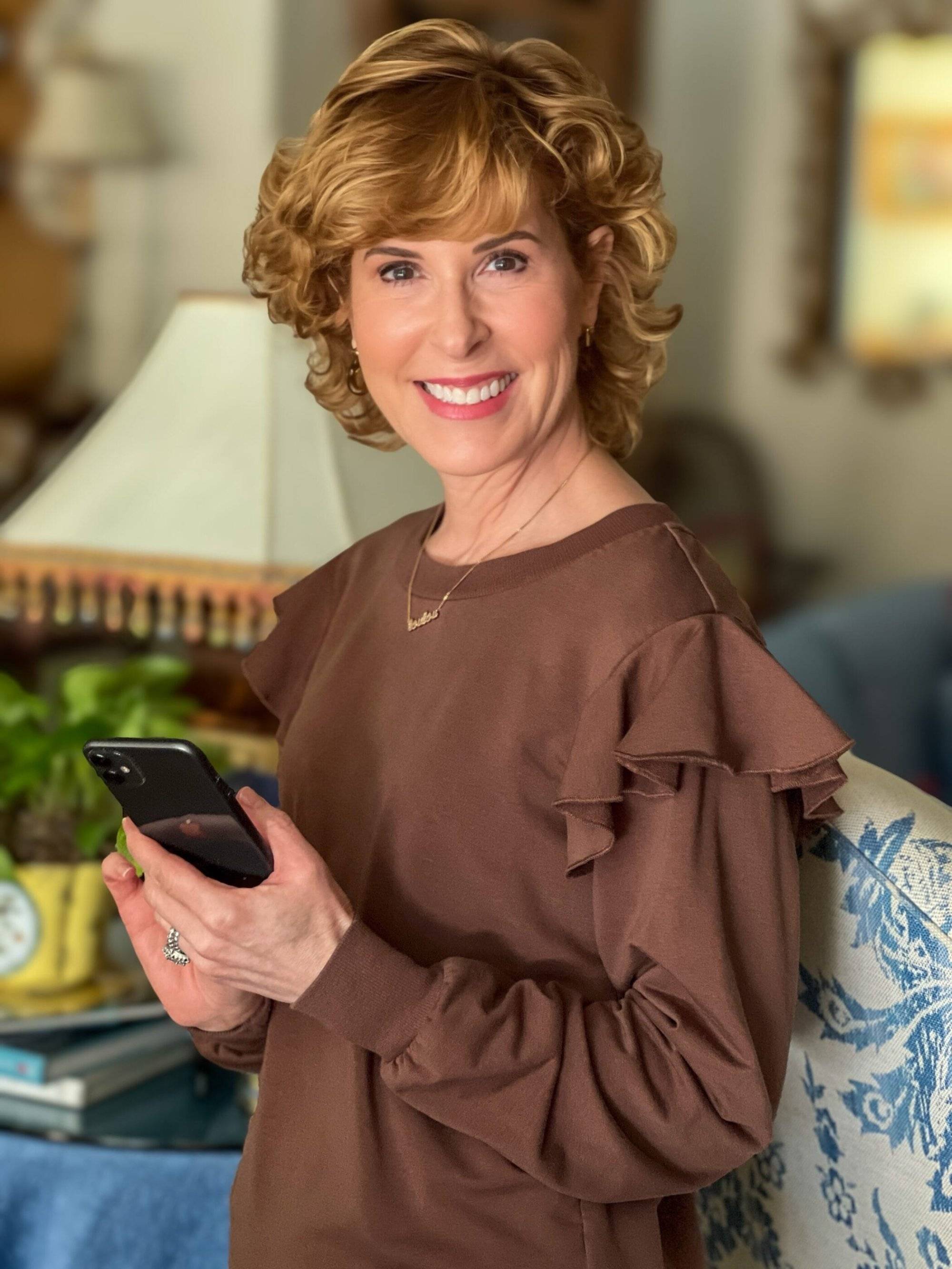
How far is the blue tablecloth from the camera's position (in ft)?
3.92

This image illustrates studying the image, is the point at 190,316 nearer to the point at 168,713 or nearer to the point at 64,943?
the point at 168,713

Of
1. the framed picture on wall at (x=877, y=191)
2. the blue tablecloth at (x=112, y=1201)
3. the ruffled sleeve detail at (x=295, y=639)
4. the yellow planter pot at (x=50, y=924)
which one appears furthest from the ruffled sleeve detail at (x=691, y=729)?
the framed picture on wall at (x=877, y=191)

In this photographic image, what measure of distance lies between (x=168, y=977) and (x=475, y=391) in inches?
17.7

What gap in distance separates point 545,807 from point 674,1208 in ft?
0.92

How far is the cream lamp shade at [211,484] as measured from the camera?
145cm

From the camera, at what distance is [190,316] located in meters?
1.50

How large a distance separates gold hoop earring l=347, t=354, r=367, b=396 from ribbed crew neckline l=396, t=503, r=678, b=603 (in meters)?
0.24

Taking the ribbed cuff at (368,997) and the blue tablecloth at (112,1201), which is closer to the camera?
the ribbed cuff at (368,997)

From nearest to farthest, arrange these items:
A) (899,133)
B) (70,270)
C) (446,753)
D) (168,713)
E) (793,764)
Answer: (793,764) < (446,753) < (168,713) < (70,270) < (899,133)

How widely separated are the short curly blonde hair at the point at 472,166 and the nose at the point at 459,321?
0.03 metres

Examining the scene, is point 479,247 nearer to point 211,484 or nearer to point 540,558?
point 540,558

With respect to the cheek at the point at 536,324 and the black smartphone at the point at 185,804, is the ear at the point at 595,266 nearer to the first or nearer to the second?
the cheek at the point at 536,324

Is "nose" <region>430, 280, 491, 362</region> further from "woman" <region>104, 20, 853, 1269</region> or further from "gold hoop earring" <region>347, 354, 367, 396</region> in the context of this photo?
"gold hoop earring" <region>347, 354, 367, 396</region>

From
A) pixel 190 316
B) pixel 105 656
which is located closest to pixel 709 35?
pixel 105 656
